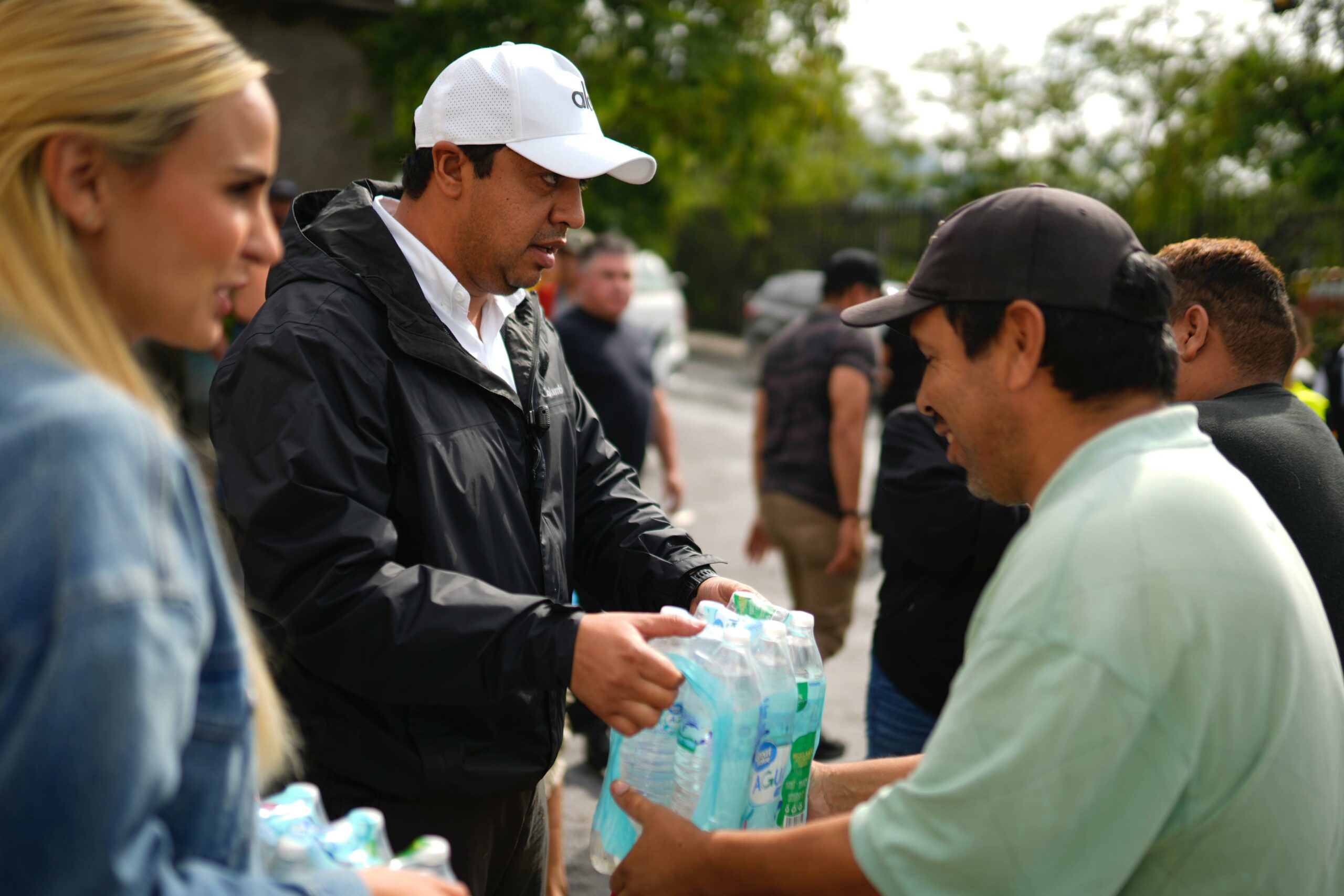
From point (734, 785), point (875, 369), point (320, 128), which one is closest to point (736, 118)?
point (320, 128)

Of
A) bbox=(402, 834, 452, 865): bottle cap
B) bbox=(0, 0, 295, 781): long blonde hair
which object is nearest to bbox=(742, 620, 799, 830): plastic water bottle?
bbox=(402, 834, 452, 865): bottle cap

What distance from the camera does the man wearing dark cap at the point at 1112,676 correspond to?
1445 millimetres

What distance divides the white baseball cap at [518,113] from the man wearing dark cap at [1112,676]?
1.11 metres

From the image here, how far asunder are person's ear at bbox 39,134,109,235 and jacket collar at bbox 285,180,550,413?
104cm

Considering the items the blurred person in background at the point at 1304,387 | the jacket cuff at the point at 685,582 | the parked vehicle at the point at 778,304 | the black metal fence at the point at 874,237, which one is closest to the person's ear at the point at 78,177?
the jacket cuff at the point at 685,582

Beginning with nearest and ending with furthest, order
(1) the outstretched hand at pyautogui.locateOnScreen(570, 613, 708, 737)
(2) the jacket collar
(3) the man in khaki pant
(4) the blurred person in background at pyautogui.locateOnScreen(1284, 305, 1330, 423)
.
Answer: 1. (1) the outstretched hand at pyautogui.locateOnScreen(570, 613, 708, 737)
2. (2) the jacket collar
3. (4) the blurred person in background at pyautogui.locateOnScreen(1284, 305, 1330, 423)
4. (3) the man in khaki pant

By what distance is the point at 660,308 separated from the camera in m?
14.9

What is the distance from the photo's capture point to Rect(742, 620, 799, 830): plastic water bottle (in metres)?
2.04

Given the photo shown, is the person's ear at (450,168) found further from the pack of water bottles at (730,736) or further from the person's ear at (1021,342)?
the person's ear at (1021,342)

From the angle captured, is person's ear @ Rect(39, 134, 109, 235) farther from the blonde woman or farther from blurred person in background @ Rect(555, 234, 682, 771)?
blurred person in background @ Rect(555, 234, 682, 771)

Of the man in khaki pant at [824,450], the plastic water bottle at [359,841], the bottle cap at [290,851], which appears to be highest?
the bottle cap at [290,851]

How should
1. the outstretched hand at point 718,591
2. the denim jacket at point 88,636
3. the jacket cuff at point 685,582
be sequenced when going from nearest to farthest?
the denim jacket at point 88,636 → the outstretched hand at point 718,591 → the jacket cuff at point 685,582

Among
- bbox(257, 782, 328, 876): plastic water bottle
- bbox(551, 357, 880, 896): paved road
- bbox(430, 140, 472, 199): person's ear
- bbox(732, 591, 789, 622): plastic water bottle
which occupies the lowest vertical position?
bbox(551, 357, 880, 896): paved road

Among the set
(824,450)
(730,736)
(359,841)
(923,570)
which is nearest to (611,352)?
(824,450)
